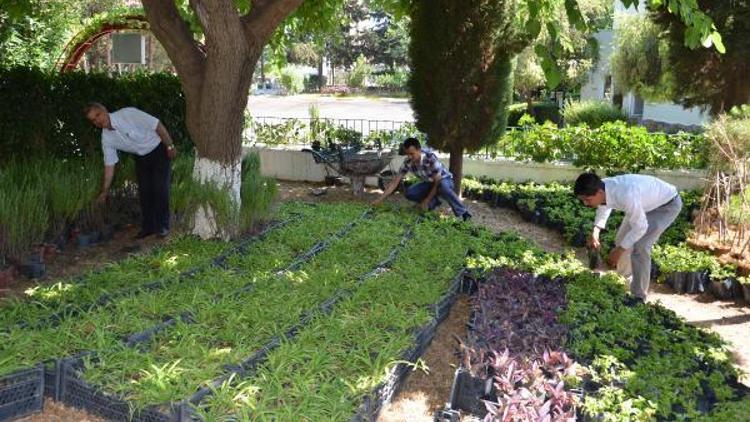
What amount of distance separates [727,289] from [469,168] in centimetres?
600

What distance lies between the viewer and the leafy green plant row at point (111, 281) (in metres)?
4.45

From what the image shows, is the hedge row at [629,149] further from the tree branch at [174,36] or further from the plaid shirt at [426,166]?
the tree branch at [174,36]

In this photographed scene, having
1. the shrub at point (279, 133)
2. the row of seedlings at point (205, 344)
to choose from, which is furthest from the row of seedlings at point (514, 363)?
the shrub at point (279, 133)

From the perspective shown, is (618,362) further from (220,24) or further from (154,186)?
(154,186)

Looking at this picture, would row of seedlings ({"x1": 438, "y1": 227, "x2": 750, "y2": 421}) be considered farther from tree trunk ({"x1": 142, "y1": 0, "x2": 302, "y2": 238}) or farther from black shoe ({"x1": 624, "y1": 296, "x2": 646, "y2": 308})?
tree trunk ({"x1": 142, "y1": 0, "x2": 302, "y2": 238})

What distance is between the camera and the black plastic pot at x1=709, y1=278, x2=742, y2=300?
6383 millimetres

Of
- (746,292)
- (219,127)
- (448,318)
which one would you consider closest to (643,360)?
(448,318)

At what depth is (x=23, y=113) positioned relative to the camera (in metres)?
7.39

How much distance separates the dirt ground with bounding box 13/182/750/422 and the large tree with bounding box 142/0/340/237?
0.99 metres

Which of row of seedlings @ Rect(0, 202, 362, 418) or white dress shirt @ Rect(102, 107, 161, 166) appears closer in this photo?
row of seedlings @ Rect(0, 202, 362, 418)

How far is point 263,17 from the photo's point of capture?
22.0 ft

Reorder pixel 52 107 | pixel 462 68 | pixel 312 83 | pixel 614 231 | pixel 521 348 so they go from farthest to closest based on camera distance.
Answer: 1. pixel 312 83
2. pixel 462 68
3. pixel 614 231
4. pixel 52 107
5. pixel 521 348

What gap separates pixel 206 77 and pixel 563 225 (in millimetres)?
4656

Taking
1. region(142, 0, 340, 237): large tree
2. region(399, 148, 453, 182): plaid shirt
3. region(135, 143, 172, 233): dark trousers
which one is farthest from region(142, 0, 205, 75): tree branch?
region(399, 148, 453, 182): plaid shirt
